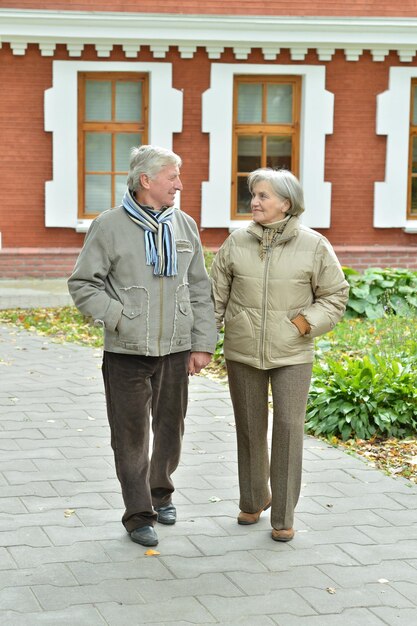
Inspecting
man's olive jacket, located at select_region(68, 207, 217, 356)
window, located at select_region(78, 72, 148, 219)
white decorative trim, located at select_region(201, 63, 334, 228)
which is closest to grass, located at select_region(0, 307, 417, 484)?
man's olive jacket, located at select_region(68, 207, 217, 356)

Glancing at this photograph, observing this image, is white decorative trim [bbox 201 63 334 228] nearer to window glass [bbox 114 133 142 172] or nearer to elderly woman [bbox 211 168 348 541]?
window glass [bbox 114 133 142 172]

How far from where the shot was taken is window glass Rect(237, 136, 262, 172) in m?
17.5

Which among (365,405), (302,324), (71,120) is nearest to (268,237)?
(302,324)

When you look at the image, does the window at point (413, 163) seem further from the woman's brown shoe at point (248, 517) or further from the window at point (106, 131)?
the woman's brown shoe at point (248, 517)

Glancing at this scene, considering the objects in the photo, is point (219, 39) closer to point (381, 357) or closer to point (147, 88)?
point (147, 88)

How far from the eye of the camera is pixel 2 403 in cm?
880

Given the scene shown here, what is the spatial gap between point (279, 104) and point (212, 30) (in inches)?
59.0

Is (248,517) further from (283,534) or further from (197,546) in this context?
(197,546)

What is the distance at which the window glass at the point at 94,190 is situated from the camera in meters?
17.4

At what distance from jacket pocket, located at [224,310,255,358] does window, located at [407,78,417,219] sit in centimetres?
1257

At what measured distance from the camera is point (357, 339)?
→ 1042 cm

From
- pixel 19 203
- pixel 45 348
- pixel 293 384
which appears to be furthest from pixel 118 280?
pixel 19 203

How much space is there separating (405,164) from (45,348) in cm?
795

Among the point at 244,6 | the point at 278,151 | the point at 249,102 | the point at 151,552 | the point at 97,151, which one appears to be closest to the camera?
the point at 151,552
